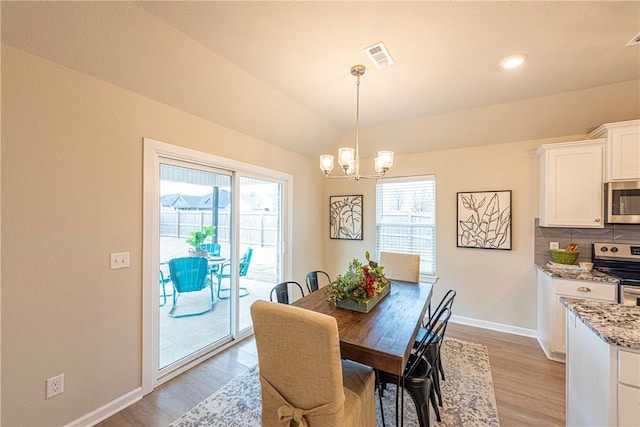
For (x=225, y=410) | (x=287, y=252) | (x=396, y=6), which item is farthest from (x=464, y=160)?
(x=225, y=410)

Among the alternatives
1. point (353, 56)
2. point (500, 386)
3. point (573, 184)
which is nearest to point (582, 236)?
point (573, 184)

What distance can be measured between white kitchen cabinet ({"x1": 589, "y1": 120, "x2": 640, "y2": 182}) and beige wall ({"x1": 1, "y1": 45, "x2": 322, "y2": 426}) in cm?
438

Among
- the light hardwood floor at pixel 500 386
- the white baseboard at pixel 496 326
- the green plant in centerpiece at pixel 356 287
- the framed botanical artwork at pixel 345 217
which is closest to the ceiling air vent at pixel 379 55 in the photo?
the green plant in centerpiece at pixel 356 287

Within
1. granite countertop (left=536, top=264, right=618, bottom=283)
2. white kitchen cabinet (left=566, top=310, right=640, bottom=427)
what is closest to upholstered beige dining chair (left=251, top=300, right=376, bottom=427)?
white kitchen cabinet (left=566, top=310, right=640, bottom=427)

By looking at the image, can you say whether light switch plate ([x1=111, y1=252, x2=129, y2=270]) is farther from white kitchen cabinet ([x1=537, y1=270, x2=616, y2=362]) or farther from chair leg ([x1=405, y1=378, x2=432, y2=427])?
white kitchen cabinet ([x1=537, y1=270, x2=616, y2=362])

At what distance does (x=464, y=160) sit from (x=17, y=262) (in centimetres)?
459

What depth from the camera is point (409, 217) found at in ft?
13.6

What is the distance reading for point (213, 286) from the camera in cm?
303

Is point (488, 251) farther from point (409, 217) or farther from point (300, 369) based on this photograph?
point (300, 369)

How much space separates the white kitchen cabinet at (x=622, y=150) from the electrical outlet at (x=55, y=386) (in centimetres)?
508

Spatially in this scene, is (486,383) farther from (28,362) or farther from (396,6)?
(28,362)

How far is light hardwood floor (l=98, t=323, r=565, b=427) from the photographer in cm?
196

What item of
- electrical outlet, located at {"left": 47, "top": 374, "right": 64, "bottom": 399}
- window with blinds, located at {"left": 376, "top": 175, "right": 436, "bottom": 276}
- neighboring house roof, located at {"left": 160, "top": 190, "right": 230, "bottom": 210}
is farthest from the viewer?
window with blinds, located at {"left": 376, "top": 175, "right": 436, "bottom": 276}

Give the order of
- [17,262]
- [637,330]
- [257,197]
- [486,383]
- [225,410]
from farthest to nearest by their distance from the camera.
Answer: [257,197], [486,383], [225,410], [17,262], [637,330]
